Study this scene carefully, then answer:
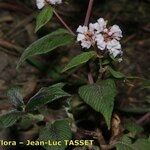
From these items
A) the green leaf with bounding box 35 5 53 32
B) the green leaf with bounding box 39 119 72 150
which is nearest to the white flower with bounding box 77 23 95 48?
the green leaf with bounding box 35 5 53 32

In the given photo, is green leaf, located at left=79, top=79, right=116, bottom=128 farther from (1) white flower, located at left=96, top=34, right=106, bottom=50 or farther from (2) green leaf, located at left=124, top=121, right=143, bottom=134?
(2) green leaf, located at left=124, top=121, right=143, bottom=134

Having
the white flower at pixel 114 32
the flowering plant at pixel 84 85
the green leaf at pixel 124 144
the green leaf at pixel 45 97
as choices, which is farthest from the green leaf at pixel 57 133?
the white flower at pixel 114 32

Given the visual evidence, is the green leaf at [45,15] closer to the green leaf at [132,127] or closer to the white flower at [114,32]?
the white flower at [114,32]

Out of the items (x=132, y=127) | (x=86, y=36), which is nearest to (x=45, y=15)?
(x=86, y=36)

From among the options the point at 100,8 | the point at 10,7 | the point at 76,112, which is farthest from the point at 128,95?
the point at 10,7

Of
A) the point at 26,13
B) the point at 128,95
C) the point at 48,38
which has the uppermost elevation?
the point at 48,38

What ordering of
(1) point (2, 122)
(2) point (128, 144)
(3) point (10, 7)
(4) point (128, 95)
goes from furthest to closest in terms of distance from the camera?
(3) point (10, 7), (4) point (128, 95), (2) point (128, 144), (1) point (2, 122)

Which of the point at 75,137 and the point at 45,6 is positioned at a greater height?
the point at 45,6

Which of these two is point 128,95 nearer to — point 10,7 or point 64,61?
point 64,61
